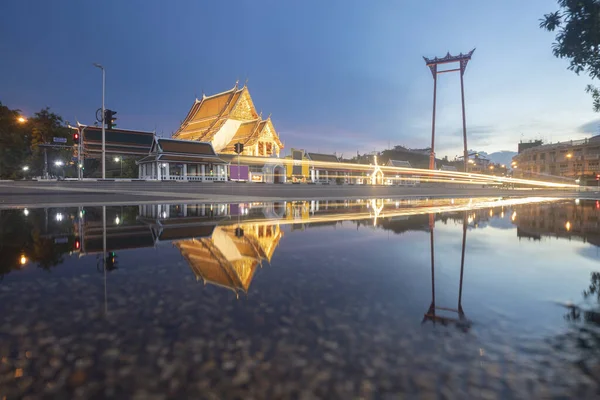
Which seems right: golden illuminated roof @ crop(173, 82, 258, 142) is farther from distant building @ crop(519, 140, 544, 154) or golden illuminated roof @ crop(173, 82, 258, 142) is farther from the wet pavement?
distant building @ crop(519, 140, 544, 154)

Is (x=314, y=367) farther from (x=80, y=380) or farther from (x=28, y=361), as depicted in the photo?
Answer: (x=28, y=361)

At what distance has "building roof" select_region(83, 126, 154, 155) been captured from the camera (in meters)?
37.4

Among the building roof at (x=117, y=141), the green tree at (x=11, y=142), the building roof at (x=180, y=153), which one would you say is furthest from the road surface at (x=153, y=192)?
the building roof at (x=117, y=141)

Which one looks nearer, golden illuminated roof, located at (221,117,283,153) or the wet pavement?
Answer: the wet pavement

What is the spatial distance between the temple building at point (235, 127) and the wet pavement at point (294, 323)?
38900 millimetres

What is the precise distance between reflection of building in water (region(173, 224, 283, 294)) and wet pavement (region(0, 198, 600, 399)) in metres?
0.04

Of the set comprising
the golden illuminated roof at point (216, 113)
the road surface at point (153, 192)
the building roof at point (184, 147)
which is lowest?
the road surface at point (153, 192)

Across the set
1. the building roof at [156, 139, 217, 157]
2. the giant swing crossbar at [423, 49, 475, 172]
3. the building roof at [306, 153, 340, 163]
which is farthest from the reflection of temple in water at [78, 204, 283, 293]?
the giant swing crossbar at [423, 49, 475, 172]

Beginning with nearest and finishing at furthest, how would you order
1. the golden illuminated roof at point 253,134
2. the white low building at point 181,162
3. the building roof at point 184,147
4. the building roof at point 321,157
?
the white low building at point 181,162
the building roof at point 184,147
the golden illuminated roof at point 253,134
the building roof at point 321,157

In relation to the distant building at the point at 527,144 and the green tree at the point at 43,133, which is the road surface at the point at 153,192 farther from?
the distant building at the point at 527,144

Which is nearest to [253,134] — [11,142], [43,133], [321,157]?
[321,157]

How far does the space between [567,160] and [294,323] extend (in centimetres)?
8619

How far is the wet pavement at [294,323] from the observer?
149cm

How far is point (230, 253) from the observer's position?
13.7 ft
